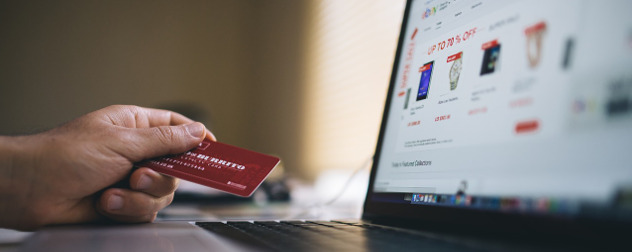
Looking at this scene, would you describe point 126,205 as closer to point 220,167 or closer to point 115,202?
point 115,202

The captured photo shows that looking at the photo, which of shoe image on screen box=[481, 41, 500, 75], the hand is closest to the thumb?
the hand

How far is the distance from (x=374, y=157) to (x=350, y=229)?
172 millimetres

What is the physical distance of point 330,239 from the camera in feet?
1.51

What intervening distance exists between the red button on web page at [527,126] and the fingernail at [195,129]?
1.50 ft

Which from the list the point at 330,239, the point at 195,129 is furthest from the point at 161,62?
the point at 330,239

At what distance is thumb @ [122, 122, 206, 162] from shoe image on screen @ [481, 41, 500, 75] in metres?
0.42

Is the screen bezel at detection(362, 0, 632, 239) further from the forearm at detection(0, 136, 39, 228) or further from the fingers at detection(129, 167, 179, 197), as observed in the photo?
the forearm at detection(0, 136, 39, 228)

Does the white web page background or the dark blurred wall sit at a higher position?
the dark blurred wall

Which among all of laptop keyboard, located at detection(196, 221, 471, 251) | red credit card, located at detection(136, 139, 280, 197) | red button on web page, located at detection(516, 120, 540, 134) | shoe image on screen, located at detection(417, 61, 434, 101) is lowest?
laptop keyboard, located at detection(196, 221, 471, 251)

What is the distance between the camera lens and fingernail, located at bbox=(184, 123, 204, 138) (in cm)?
68

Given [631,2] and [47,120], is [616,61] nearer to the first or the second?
[631,2]

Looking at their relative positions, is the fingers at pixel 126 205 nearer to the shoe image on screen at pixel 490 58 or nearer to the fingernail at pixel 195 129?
the fingernail at pixel 195 129

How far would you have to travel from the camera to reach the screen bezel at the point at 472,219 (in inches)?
13.5

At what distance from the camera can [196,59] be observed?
11.2 ft
